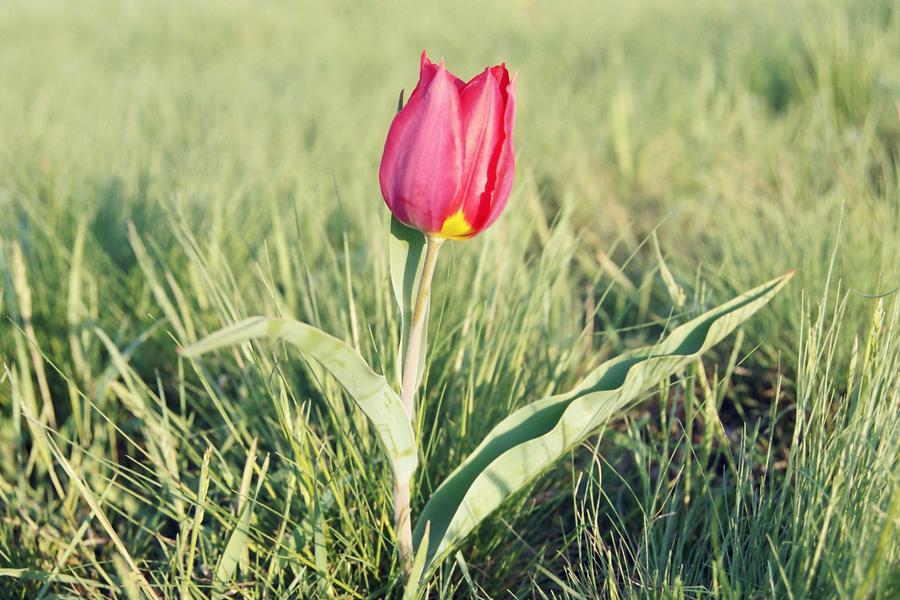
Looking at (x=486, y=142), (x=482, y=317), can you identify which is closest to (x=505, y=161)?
(x=486, y=142)

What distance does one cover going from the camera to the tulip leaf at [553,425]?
582mm

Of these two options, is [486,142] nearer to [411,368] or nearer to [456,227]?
[456,227]

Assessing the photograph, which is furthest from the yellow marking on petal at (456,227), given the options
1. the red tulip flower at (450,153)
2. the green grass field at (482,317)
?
the green grass field at (482,317)

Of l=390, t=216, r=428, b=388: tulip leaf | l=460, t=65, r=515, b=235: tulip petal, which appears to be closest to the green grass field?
l=390, t=216, r=428, b=388: tulip leaf

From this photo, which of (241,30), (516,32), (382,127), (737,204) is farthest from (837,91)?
(241,30)

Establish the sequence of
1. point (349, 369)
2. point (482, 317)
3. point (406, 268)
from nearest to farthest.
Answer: point (349, 369) → point (406, 268) → point (482, 317)

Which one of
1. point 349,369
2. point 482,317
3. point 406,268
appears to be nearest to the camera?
point 349,369

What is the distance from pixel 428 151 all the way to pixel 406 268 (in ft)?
0.39

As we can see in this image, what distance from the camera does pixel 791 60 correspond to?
199 centimetres

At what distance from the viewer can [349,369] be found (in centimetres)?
54

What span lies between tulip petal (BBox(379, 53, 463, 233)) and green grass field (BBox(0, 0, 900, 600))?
129mm

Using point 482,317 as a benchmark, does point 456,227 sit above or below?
above

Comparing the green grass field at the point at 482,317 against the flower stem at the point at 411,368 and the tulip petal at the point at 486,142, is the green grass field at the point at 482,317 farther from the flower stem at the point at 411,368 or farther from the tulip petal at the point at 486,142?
the tulip petal at the point at 486,142

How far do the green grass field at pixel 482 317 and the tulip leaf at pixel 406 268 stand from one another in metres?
0.04
